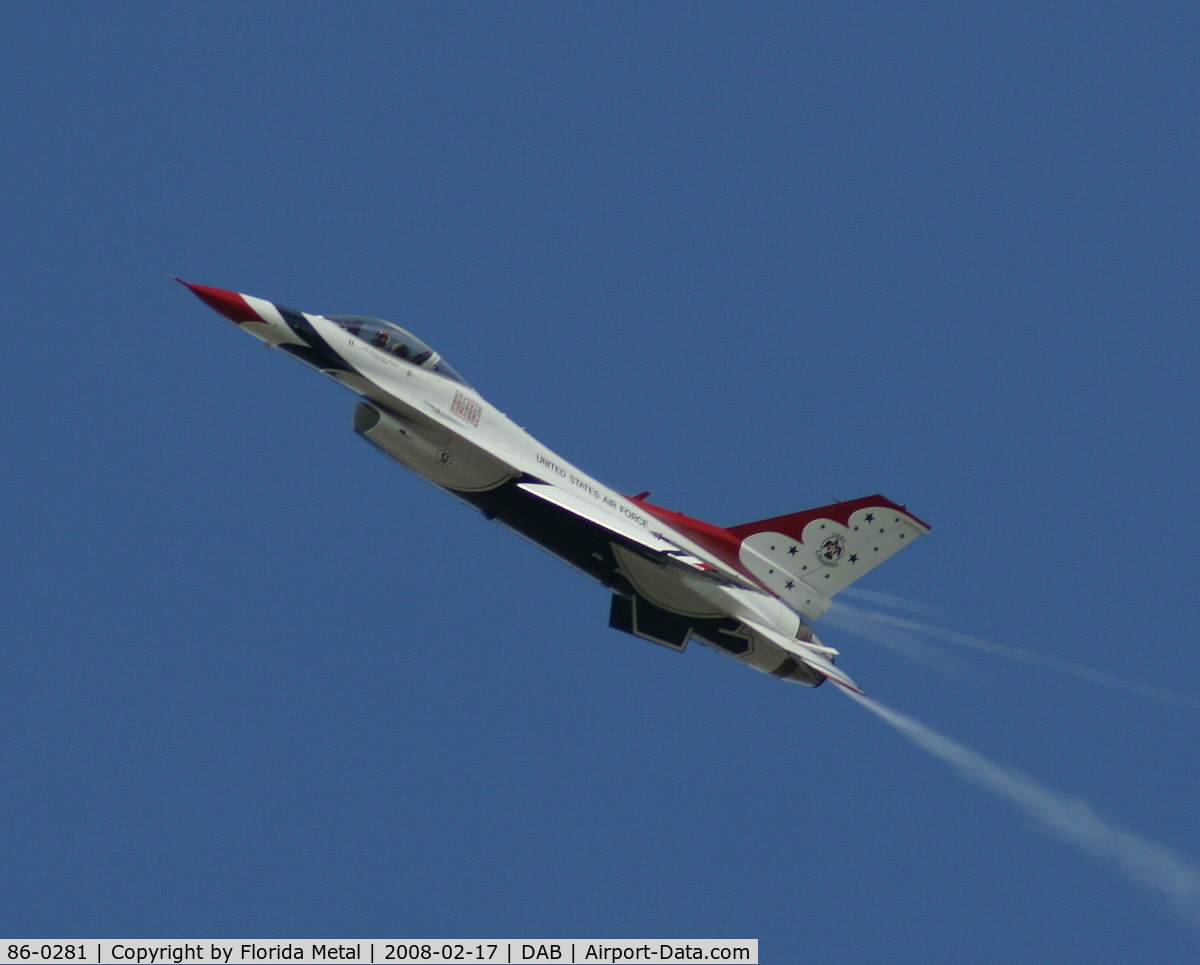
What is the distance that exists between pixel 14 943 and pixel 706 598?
31.8ft

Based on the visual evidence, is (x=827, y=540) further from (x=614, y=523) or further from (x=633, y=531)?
(x=614, y=523)

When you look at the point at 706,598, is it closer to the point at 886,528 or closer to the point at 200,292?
the point at 886,528

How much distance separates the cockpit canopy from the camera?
871 inches

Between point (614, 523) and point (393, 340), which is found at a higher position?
point (393, 340)

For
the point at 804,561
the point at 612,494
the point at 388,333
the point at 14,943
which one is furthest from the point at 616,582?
the point at 14,943

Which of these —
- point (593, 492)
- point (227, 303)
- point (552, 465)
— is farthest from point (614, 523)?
point (227, 303)

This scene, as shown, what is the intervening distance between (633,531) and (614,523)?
31 cm

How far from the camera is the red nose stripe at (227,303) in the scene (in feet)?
69.6

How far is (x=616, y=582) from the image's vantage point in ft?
76.3

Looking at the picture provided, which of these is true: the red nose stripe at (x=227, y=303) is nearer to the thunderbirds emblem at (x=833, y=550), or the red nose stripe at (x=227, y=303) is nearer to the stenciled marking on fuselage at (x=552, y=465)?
the stenciled marking on fuselage at (x=552, y=465)

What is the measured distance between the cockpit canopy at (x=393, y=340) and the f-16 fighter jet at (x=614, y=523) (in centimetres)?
2

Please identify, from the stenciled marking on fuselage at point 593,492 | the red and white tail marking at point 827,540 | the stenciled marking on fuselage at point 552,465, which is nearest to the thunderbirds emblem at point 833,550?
the red and white tail marking at point 827,540

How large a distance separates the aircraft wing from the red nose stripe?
404 cm

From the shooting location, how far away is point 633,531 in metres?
22.5
